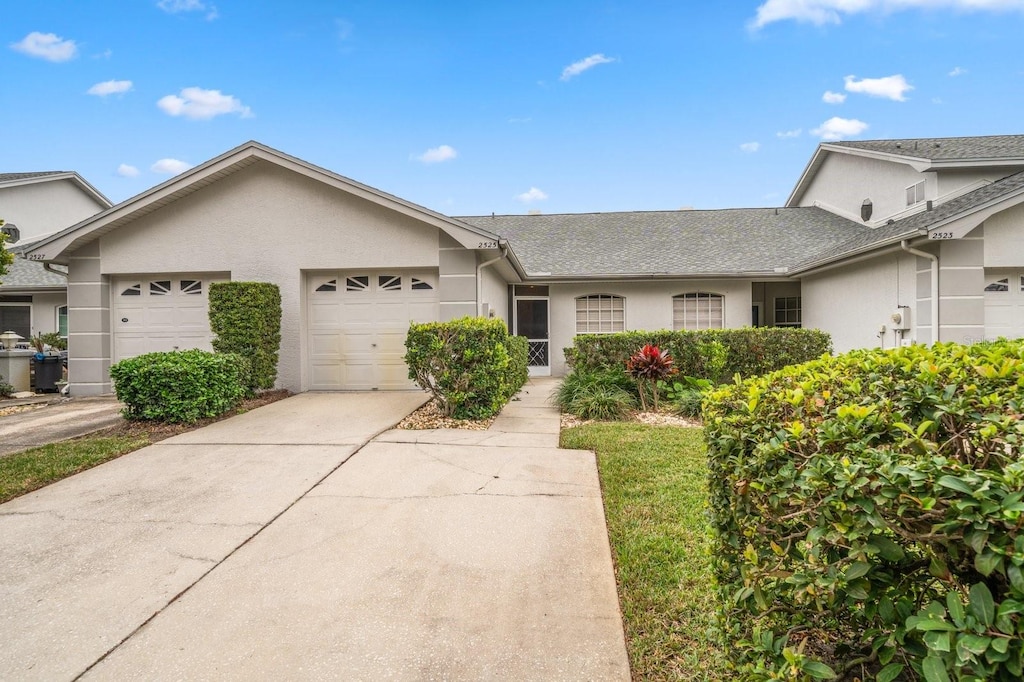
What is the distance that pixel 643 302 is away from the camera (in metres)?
14.4

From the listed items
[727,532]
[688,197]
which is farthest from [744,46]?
[727,532]

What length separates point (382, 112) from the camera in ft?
59.2

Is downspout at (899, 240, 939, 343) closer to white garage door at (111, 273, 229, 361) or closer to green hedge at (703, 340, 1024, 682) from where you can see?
green hedge at (703, 340, 1024, 682)

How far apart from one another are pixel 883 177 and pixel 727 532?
1623 centimetres

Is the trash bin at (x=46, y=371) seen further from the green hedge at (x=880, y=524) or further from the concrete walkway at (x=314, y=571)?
the green hedge at (x=880, y=524)

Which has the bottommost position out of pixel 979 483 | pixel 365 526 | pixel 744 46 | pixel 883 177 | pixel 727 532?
pixel 365 526

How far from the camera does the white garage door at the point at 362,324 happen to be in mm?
10555

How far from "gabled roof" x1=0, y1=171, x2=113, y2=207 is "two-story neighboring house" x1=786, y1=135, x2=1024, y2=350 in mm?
24454

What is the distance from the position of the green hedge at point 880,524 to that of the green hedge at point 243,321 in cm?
917

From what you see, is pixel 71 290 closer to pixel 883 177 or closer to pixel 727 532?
pixel 727 532

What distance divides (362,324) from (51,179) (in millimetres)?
16100

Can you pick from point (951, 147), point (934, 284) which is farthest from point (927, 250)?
point (951, 147)

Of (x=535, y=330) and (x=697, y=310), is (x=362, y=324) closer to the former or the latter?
(x=535, y=330)

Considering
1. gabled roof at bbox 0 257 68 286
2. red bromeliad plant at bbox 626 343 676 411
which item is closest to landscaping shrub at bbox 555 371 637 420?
red bromeliad plant at bbox 626 343 676 411
